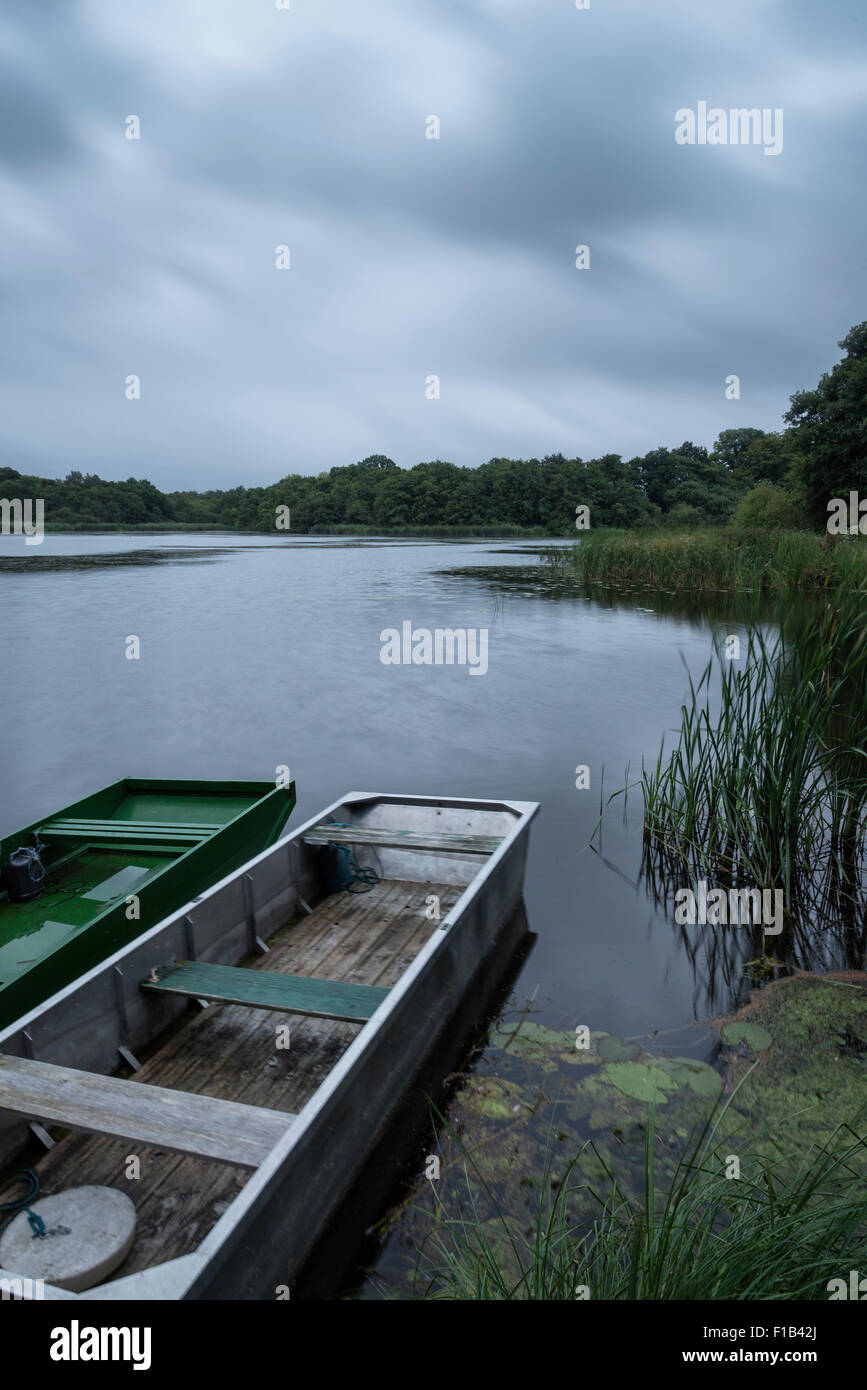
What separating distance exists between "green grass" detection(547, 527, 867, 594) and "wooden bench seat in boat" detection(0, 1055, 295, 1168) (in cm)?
1208

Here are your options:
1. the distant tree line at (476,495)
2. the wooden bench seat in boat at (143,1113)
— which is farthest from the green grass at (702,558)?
the distant tree line at (476,495)

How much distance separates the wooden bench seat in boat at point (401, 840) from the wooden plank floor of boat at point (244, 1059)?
28 centimetres

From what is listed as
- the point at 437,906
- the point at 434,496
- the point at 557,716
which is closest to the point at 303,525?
the point at 434,496

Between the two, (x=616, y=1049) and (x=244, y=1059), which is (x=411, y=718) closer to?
(x=616, y=1049)

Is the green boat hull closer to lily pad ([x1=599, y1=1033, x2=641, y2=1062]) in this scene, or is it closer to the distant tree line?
lily pad ([x1=599, y1=1033, x2=641, y2=1062])

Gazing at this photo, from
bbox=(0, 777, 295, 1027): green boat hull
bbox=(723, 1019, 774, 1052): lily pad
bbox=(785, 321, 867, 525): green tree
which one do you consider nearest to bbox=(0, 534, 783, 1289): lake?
bbox=(723, 1019, 774, 1052): lily pad

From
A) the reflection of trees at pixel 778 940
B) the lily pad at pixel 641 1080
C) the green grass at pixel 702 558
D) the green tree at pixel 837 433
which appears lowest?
the lily pad at pixel 641 1080

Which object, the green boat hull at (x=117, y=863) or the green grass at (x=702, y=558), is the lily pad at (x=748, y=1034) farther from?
the green grass at (x=702, y=558)

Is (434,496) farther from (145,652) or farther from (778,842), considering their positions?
(778,842)

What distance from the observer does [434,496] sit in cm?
8275

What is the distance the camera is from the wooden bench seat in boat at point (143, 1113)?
86.3 inches

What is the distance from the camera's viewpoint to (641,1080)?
331 cm

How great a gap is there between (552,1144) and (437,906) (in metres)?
1.69

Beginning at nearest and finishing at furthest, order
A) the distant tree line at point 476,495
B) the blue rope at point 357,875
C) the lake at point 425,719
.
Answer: the lake at point 425,719 → the blue rope at point 357,875 → the distant tree line at point 476,495
